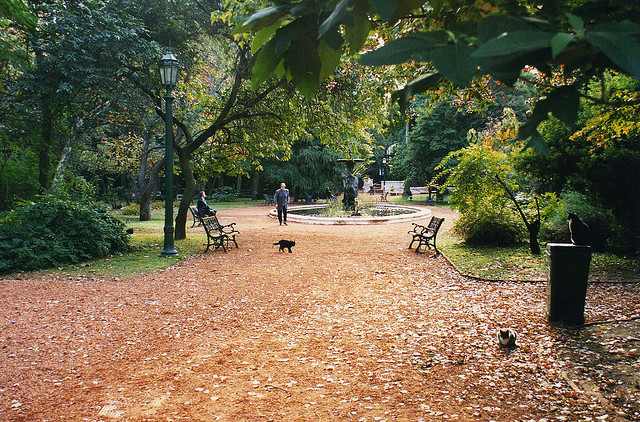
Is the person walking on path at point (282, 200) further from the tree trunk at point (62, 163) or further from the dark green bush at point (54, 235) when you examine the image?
the dark green bush at point (54, 235)

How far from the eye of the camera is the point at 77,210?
1178cm

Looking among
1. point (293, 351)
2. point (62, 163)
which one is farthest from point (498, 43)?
point (62, 163)

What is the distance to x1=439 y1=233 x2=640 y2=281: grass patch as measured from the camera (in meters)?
9.00

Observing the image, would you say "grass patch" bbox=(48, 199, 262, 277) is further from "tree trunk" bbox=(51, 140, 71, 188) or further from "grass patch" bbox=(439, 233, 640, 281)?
"grass patch" bbox=(439, 233, 640, 281)

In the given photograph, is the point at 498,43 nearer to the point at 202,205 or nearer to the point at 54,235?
the point at 54,235

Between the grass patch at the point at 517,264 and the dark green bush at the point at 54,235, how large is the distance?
8.72 m

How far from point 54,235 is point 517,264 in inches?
421

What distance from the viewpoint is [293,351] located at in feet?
17.5

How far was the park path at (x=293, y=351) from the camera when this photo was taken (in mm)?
3986

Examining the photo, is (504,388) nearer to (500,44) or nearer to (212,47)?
(500,44)

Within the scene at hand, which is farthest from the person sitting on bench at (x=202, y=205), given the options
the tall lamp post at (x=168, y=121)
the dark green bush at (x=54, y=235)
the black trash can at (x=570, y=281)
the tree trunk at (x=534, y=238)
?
the black trash can at (x=570, y=281)

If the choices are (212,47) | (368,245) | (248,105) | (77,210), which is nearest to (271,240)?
(368,245)

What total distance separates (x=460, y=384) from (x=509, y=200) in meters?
10.1

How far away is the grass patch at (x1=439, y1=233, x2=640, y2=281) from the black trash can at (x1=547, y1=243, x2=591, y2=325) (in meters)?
2.81
